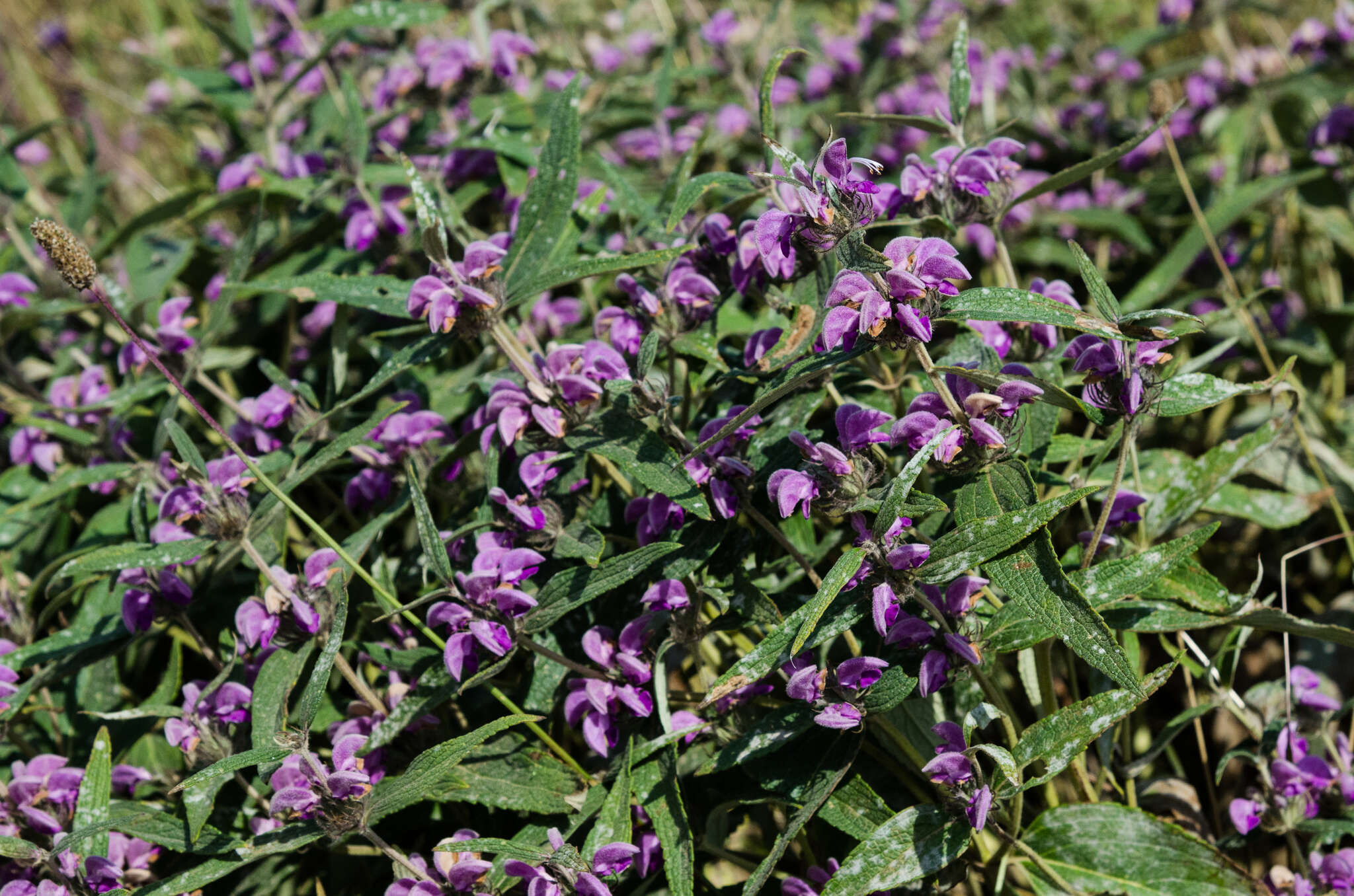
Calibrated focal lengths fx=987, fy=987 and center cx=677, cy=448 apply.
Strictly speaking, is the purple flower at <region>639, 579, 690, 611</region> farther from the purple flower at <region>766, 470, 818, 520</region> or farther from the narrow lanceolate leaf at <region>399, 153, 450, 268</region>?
the narrow lanceolate leaf at <region>399, 153, 450, 268</region>

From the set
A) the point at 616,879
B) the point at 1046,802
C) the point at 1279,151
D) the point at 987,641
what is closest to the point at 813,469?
the point at 987,641

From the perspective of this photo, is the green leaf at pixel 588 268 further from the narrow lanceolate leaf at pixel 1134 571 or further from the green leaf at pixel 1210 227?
the green leaf at pixel 1210 227

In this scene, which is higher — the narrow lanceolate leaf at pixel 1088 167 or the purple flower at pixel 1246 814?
the narrow lanceolate leaf at pixel 1088 167

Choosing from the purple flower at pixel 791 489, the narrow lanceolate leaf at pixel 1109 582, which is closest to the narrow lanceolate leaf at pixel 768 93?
the purple flower at pixel 791 489

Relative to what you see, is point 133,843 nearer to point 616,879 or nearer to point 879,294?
point 616,879

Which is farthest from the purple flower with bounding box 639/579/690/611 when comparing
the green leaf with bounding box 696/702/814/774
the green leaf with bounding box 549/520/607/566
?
the green leaf with bounding box 696/702/814/774

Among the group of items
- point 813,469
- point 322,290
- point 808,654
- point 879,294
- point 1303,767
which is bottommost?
point 1303,767
